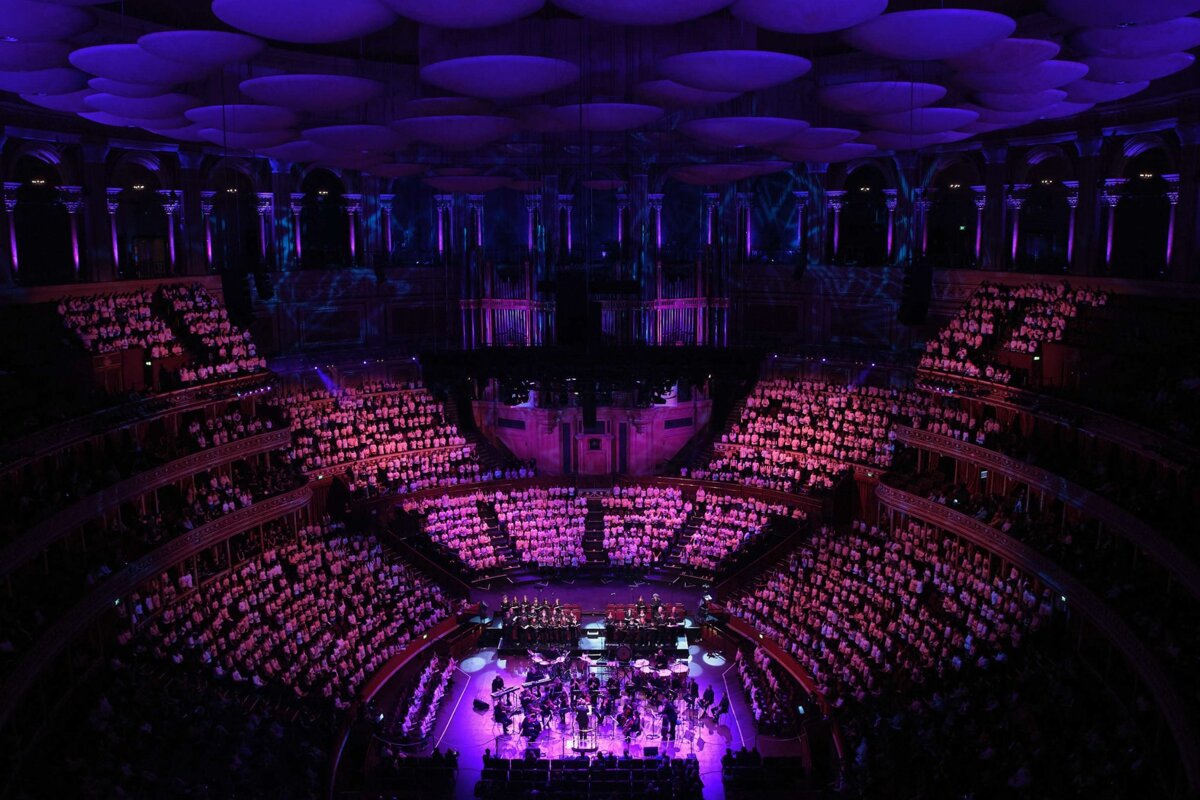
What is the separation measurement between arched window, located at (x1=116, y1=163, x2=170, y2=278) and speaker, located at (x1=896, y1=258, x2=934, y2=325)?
817 inches

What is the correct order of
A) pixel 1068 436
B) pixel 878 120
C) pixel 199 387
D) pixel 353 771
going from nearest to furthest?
1. pixel 878 120
2. pixel 353 771
3. pixel 1068 436
4. pixel 199 387

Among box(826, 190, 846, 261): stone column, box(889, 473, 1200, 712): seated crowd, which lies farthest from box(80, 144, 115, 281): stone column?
box(889, 473, 1200, 712): seated crowd

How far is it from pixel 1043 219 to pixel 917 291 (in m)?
14.4

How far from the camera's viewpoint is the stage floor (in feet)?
63.2

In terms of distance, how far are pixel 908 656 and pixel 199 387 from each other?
17982 mm

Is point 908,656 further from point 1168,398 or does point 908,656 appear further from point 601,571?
point 601,571

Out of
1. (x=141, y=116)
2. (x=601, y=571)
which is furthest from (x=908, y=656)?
(x=141, y=116)

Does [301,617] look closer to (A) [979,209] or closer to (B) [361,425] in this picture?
(B) [361,425]

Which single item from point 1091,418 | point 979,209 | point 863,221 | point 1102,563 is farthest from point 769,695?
point 863,221

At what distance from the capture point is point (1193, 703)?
13766 mm

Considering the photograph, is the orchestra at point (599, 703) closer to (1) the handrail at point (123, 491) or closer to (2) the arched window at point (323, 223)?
(1) the handrail at point (123, 491)

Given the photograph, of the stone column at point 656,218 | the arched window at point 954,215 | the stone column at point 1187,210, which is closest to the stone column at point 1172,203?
the stone column at point 1187,210

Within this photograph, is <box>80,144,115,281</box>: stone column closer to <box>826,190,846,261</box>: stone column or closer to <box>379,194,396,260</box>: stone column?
<box>379,194,396,260</box>: stone column

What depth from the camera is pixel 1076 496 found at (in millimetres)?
19922
